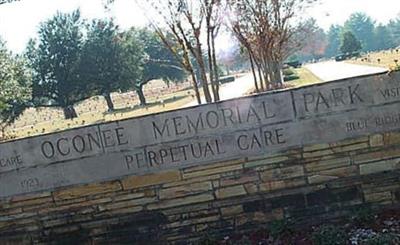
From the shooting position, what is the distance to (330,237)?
15.8 feet

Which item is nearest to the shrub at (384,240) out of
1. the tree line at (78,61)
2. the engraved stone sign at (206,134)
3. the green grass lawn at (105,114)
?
the engraved stone sign at (206,134)

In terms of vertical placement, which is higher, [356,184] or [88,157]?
[88,157]

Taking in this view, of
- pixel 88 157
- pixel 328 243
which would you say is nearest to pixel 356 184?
pixel 328 243

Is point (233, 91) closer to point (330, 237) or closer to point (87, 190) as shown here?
point (87, 190)

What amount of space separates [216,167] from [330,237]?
1325mm

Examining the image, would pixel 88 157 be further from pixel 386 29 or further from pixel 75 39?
pixel 386 29

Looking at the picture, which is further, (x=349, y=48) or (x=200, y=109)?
(x=349, y=48)

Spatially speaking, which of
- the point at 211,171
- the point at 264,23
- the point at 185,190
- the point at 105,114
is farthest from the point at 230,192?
the point at 105,114

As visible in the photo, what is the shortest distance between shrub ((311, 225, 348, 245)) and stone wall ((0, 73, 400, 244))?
378 mm

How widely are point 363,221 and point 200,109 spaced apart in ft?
6.52

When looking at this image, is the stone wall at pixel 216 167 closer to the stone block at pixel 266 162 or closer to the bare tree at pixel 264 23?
the stone block at pixel 266 162

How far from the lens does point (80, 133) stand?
5.44 metres

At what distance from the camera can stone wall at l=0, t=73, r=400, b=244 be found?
5273 millimetres

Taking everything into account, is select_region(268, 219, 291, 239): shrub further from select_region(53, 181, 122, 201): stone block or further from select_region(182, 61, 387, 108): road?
select_region(182, 61, 387, 108): road
